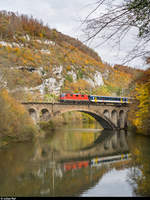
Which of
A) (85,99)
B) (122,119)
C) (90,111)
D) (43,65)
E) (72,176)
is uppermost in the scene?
(43,65)

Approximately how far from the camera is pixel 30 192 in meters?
9.61

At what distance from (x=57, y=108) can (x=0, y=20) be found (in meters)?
56.6

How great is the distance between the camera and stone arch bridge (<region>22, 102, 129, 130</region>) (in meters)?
38.0

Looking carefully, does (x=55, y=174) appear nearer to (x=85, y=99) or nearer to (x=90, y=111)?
(x=90, y=111)

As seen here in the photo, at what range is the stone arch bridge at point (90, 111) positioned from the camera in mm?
37969

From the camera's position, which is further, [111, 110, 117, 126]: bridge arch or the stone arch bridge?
[111, 110, 117, 126]: bridge arch

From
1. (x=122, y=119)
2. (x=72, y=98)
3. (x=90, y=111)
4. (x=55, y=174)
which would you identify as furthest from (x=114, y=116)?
(x=55, y=174)

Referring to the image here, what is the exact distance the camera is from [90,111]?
143ft

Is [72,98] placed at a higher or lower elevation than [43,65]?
lower

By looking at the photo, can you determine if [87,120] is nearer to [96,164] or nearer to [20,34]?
[20,34]

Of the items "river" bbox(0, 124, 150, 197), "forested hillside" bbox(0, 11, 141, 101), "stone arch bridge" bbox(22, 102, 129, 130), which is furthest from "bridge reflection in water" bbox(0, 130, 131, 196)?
"forested hillside" bbox(0, 11, 141, 101)

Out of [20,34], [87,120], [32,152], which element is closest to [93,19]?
[32,152]

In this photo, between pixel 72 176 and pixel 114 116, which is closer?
pixel 72 176

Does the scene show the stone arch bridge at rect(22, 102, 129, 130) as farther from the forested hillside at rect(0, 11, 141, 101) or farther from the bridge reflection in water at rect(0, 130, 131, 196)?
the bridge reflection in water at rect(0, 130, 131, 196)
